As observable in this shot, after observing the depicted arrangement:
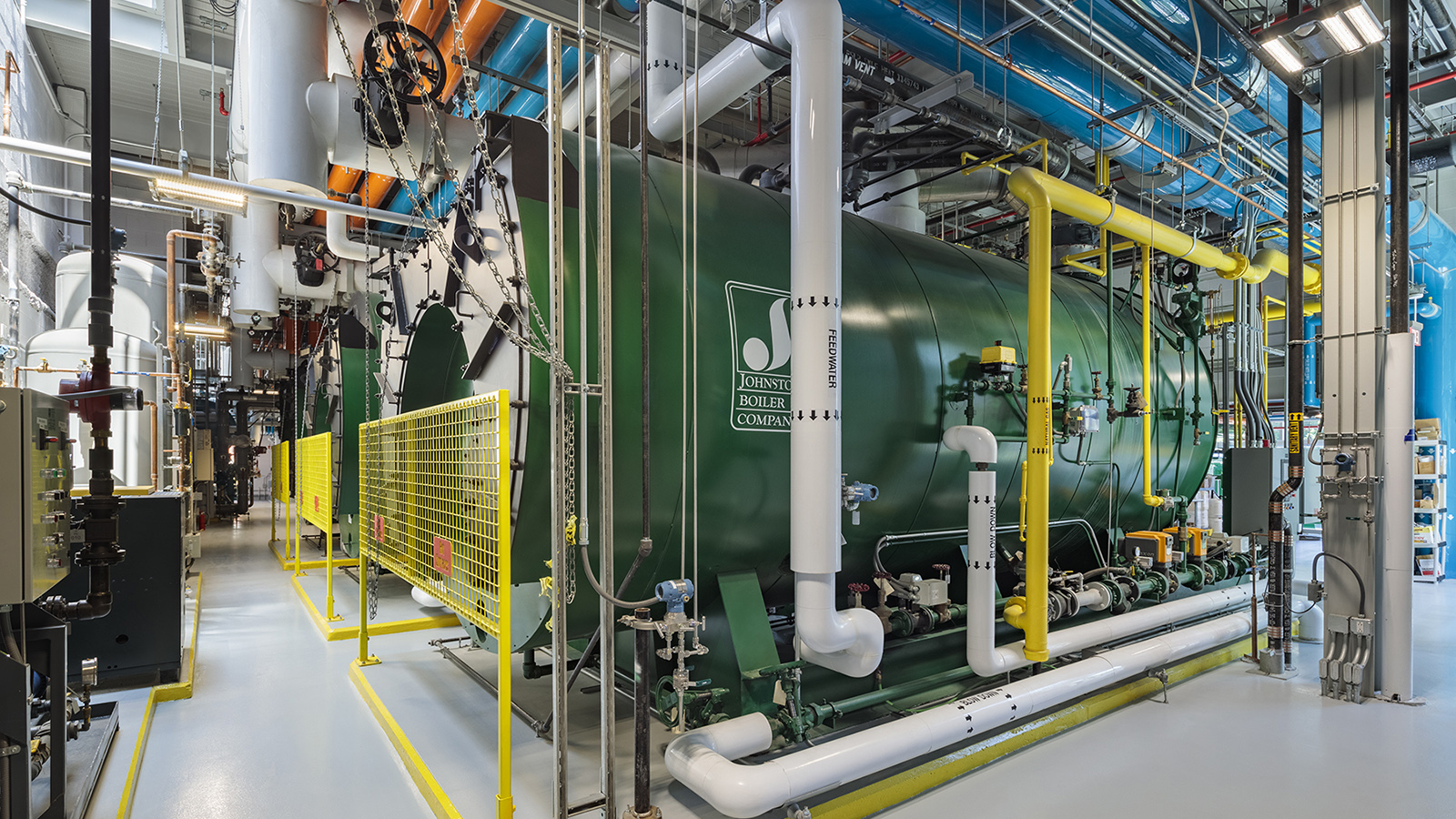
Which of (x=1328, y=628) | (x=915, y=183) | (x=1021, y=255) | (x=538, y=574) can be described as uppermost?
(x=915, y=183)

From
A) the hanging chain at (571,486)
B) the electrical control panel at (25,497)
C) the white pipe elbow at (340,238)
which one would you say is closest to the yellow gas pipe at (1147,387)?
the hanging chain at (571,486)


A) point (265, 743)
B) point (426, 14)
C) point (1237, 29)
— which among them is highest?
point (426, 14)

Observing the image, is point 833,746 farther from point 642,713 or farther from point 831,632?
point 642,713

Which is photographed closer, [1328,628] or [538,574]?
[538,574]

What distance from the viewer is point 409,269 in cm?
451

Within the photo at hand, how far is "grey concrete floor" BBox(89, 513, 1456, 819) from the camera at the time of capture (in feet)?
10.3

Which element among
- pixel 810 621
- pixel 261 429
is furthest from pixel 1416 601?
pixel 261 429

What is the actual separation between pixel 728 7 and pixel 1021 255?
11.7ft

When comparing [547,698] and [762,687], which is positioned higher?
[762,687]

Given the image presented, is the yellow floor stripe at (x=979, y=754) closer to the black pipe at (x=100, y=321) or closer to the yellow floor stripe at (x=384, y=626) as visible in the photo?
the black pipe at (x=100, y=321)

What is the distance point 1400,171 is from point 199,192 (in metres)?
7.72

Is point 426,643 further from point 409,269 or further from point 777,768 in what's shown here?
point 777,768

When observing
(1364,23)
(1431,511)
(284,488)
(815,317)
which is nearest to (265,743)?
(815,317)

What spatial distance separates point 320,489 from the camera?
6520 mm
